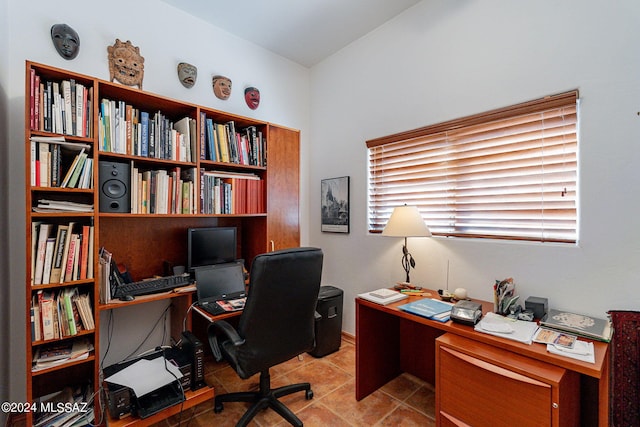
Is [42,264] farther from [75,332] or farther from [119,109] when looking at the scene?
[119,109]

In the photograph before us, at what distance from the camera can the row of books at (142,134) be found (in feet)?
5.90

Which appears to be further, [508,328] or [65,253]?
[65,253]

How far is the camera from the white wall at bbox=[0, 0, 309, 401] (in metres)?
1.75

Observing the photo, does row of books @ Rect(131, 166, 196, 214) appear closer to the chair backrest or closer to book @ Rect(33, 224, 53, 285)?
book @ Rect(33, 224, 53, 285)

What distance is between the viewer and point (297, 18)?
8.27 feet

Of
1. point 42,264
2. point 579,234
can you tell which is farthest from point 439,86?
point 42,264

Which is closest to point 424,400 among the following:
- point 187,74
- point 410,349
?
point 410,349

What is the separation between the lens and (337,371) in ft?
7.63

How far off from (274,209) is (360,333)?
4.36ft

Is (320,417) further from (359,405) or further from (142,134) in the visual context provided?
(142,134)

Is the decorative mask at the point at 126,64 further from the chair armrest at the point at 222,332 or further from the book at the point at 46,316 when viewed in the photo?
the chair armrest at the point at 222,332

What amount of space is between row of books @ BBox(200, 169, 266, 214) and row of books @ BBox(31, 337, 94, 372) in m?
1.10

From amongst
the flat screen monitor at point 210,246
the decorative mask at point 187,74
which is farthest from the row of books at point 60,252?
the decorative mask at point 187,74

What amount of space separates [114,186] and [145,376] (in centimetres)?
120
